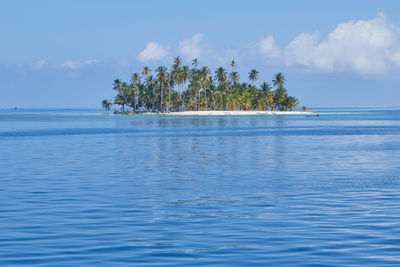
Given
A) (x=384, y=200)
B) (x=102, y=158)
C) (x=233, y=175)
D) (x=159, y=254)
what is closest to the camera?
(x=159, y=254)

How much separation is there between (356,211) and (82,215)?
33.3 ft

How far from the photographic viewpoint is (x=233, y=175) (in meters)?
37.2

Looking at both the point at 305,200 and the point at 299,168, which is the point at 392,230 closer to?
the point at 305,200

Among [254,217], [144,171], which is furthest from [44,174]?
[254,217]

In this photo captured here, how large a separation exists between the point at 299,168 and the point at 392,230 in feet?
73.2

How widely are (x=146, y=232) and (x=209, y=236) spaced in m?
2.07

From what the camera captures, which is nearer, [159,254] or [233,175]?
[159,254]

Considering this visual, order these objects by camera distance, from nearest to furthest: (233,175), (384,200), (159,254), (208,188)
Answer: (159,254)
(384,200)
(208,188)
(233,175)

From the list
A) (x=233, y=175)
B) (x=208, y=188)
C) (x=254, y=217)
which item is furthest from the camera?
(x=233, y=175)

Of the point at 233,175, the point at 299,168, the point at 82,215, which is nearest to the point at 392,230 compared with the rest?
the point at 82,215

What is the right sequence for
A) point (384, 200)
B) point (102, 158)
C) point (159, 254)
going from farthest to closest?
point (102, 158)
point (384, 200)
point (159, 254)

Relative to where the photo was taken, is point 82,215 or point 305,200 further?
point 305,200

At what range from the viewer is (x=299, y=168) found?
136 feet

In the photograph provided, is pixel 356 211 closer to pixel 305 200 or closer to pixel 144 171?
pixel 305 200
